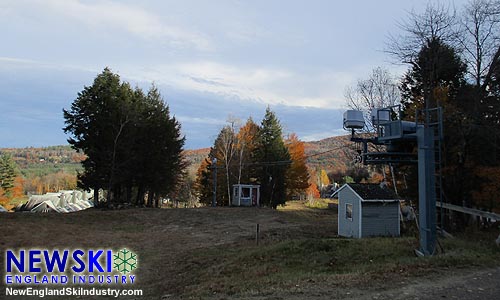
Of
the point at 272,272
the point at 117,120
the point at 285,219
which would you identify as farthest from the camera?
the point at 117,120

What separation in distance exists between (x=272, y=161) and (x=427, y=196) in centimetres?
3432

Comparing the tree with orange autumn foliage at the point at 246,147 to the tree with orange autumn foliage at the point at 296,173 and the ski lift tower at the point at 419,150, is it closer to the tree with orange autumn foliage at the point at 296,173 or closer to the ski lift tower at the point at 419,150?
the tree with orange autumn foliage at the point at 296,173

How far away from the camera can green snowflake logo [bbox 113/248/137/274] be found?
11.9 metres

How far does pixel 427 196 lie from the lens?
9617 mm

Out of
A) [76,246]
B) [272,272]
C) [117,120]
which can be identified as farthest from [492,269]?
[117,120]

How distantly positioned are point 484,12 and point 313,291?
19059 mm

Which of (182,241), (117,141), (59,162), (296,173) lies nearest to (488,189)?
(182,241)

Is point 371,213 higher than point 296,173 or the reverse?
the reverse

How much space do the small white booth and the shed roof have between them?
1613 cm

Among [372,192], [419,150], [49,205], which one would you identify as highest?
[419,150]

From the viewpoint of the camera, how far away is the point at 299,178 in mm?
46875

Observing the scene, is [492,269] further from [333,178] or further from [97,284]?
[333,178]

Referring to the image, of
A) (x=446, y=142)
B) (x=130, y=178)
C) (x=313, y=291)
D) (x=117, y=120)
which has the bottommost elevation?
(x=313, y=291)

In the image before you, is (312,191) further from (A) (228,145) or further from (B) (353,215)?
(B) (353,215)
